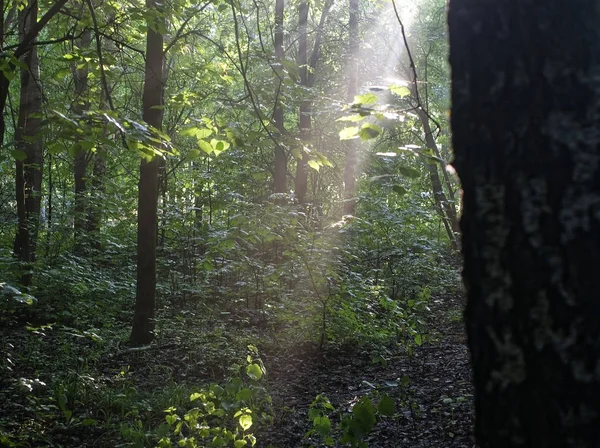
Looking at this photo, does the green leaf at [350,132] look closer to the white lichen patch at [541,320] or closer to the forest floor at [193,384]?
the white lichen patch at [541,320]

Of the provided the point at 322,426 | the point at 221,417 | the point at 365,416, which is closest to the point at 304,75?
the point at 221,417

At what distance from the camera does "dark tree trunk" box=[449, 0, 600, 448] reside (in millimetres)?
1222

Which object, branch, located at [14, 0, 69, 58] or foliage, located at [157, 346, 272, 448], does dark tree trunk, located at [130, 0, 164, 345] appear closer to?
branch, located at [14, 0, 69, 58]

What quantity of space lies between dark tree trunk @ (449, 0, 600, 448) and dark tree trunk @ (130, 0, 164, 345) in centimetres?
653

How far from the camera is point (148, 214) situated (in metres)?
7.62

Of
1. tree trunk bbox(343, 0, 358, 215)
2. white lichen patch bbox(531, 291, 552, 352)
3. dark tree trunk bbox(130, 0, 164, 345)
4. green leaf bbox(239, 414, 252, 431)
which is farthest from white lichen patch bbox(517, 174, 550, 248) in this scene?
tree trunk bbox(343, 0, 358, 215)

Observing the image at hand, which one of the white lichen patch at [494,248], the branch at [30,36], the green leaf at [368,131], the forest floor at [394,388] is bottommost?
the forest floor at [394,388]

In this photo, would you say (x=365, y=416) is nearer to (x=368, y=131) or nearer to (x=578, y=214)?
(x=368, y=131)

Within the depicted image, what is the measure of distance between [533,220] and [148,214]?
689cm

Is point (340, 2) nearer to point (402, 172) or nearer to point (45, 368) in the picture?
point (45, 368)

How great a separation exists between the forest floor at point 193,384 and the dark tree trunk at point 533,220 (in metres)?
2.97

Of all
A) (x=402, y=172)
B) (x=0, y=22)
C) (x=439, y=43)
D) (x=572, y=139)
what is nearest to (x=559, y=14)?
(x=572, y=139)

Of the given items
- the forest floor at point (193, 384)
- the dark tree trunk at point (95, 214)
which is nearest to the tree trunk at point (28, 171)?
the dark tree trunk at point (95, 214)

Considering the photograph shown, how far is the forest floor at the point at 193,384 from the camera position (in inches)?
189
